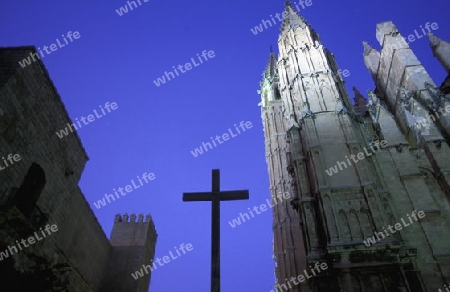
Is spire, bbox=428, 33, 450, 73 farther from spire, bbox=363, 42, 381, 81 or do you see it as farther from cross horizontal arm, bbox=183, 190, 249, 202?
cross horizontal arm, bbox=183, 190, 249, 202

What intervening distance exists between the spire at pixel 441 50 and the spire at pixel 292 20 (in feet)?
37.6

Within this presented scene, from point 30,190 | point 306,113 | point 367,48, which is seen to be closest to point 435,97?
point 306,113

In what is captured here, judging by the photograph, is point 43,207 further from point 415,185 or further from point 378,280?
point 415,185

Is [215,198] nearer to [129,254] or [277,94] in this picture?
[129,254]

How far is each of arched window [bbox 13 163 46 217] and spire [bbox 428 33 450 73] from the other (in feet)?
88.8

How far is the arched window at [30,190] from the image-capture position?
8.54m

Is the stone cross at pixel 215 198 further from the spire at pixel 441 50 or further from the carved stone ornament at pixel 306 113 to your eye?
the spire at pixel 441 50

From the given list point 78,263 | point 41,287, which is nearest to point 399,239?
point 41,287

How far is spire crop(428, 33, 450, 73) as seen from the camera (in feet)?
80.0

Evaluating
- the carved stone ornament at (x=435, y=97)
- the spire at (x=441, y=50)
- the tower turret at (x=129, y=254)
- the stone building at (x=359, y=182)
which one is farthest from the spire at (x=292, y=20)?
the tower turret at (x=129, y=254)

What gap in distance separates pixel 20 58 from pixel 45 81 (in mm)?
1059

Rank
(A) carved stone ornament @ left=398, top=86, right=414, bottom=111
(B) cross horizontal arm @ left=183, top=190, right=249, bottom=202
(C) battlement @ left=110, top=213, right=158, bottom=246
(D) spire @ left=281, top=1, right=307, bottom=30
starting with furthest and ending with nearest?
(C) battlement @ left=110, top=213, right=158, bottom=246
(D) spire @ left=281, top=1, right=307, bottom=30
(A) carved stone ornament @ left=398, top=86, right=414, bottom=111
(B) cross horizontal arm @ left=183, top=190, right=249, bottom=202

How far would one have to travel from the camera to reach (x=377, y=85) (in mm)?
28453

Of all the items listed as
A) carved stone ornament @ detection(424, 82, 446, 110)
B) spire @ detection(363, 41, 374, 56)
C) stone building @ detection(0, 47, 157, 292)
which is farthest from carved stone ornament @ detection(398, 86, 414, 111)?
stone building @ detection(0, 47, 157, 292)
